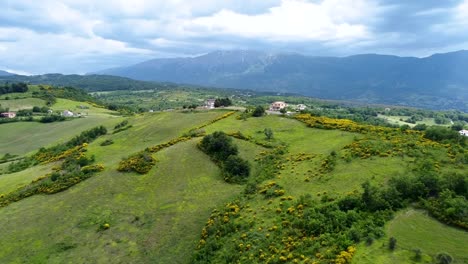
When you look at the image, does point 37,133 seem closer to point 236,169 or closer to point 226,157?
point 226,157

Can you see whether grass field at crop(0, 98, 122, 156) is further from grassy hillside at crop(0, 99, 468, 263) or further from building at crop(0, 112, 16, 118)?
grassy hillside at crop(0, 99, 468, 263)

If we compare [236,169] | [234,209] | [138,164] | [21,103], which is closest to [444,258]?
[234,209]

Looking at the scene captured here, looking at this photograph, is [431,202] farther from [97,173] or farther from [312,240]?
[97,173]

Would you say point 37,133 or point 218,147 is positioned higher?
point 218,147

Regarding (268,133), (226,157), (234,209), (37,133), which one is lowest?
(37,133)

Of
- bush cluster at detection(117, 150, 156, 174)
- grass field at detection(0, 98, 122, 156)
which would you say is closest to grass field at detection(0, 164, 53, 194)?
bush cluster at detection(117, 150, 156, 174)

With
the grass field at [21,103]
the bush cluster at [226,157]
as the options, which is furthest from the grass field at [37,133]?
the bush cluster at [226,157]
